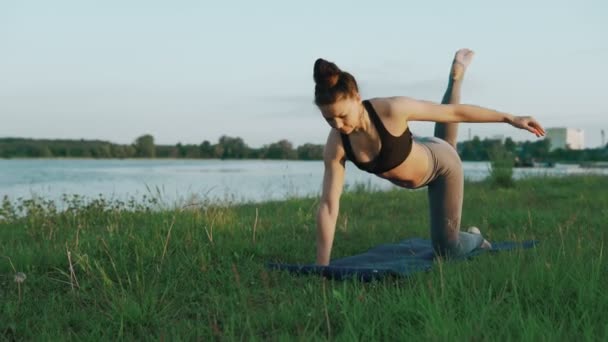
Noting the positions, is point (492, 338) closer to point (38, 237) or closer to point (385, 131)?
point (385, 131)

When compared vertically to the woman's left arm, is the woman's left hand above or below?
below

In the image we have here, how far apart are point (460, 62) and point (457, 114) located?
1.20 meters

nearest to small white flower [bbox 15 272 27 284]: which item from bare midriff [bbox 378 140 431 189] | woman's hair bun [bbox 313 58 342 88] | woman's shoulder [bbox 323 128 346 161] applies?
woman's shoulder [bbox 323 128 346 161]

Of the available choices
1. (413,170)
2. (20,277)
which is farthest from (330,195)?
(20,277)

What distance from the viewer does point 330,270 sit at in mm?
3746

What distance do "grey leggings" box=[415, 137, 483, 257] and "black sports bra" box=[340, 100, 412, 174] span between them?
1.59 ft

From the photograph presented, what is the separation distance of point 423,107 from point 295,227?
249cm

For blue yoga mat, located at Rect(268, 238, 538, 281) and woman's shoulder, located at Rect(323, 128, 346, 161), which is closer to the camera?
blue yoga mat, located at Rect(268, 238, 538, 281)

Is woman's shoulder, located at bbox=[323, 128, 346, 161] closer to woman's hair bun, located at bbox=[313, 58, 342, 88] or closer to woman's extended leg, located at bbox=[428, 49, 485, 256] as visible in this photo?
woman's hair bun, located at bbox=[313, 58, 342, 88]

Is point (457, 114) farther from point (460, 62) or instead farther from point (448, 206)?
point (460, 62)

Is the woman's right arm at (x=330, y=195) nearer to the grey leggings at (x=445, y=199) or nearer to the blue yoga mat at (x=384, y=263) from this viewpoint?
the blue yoga mat at (x=384, y=263)

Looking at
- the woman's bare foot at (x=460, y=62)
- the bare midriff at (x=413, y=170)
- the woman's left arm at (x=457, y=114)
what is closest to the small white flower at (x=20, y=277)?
the bare midriff at (x=413, y=170)

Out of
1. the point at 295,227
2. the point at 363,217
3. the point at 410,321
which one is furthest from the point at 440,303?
the point at 363,217

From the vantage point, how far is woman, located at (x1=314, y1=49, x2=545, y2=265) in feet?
11.3
